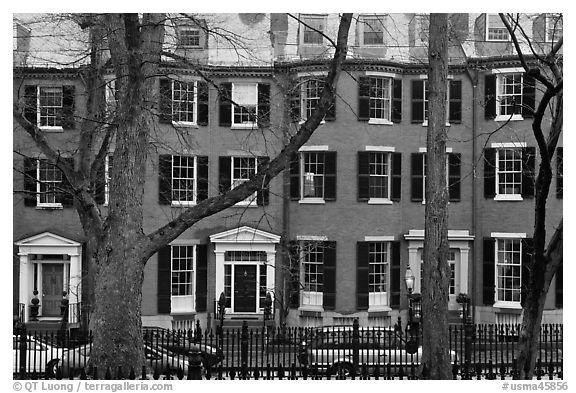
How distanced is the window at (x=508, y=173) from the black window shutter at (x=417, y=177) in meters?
2.41

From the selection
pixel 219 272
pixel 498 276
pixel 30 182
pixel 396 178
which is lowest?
pixel 498 276

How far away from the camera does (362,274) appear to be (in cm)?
2619

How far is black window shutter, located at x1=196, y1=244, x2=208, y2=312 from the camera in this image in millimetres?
25906

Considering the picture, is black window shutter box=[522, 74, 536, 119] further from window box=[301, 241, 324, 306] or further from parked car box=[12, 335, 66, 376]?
parked car box=[12, 335, 66, 376]

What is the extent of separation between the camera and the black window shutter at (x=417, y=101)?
26.6 meters

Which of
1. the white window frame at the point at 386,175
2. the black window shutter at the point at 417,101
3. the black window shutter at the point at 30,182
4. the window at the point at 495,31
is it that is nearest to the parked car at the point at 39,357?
the black window shutter at the point at 30,182

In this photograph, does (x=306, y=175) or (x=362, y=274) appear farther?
(x=306, y=175)

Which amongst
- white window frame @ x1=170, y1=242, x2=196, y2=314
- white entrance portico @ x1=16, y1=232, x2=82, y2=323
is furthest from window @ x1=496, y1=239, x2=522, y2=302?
white entrance portico @ x1=16, y1=232, x2=82, y2=323

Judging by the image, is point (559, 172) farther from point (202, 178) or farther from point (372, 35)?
point (202, 178)

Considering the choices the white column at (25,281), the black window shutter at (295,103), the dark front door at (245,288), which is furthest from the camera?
the dark front door at (245,288)

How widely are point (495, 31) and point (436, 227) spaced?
1385 cm

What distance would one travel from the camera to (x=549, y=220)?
25328mm

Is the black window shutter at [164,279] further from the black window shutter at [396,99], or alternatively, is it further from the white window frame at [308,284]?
the black window shutter at [396,99]

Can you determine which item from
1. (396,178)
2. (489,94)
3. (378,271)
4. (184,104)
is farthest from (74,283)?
(489,94)
